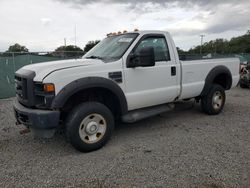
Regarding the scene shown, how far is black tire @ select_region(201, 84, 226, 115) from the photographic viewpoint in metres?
6.05

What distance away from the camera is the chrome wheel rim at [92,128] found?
3986mm

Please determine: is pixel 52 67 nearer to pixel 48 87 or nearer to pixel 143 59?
pixel 48 87

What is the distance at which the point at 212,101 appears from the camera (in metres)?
6.15

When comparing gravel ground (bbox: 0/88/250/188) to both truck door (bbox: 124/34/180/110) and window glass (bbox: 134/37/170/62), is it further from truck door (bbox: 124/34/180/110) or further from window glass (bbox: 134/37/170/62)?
window glass (bbox: 134/37/170/62)

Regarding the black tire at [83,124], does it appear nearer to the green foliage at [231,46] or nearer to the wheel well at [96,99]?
the wheel well at [96,99]

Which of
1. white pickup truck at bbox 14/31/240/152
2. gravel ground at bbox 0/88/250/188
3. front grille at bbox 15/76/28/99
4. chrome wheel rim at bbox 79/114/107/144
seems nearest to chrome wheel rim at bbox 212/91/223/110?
white pickup truck at bbox 14/31/240/152

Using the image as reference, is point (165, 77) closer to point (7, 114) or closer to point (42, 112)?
point (42, 112)

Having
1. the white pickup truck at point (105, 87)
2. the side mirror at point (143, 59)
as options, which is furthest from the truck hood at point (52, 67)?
the side mirror at point (143, 59)

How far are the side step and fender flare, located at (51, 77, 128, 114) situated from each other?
155mm

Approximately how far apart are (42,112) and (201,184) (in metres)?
2.39

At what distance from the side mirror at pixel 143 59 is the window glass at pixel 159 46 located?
0.54m

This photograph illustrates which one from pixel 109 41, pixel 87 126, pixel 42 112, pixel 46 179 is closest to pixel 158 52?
pixel 109 41

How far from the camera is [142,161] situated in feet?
12.2

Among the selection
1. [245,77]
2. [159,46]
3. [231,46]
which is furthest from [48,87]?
[231,46]
